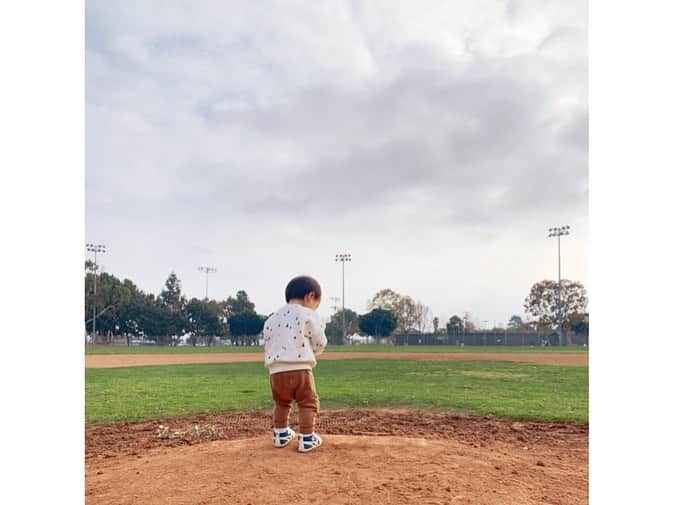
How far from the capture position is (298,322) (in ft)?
11.8

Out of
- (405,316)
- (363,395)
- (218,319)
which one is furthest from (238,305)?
(363,395)

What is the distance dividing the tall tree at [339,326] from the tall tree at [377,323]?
605 mm

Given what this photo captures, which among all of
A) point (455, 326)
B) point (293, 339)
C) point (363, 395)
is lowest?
point (455, 326)

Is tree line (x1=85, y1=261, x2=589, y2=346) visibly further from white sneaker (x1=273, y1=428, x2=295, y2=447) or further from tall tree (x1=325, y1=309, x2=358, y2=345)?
white sneaker (x1=273, y1=428, x2=295, y2=447)

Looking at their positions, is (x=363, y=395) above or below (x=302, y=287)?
below

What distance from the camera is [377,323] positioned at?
4172cm

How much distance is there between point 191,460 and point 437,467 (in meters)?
1.50

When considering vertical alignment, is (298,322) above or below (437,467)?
above

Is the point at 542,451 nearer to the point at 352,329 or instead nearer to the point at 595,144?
the point at 595,144

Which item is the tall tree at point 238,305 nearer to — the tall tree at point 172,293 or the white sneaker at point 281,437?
the tall tree at point 172,293

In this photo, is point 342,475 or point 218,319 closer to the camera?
point 342,475

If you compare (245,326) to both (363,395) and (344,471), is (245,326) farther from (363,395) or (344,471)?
(344,471)

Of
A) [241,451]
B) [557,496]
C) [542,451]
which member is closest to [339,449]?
[241,451]

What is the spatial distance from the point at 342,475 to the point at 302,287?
1.21m
